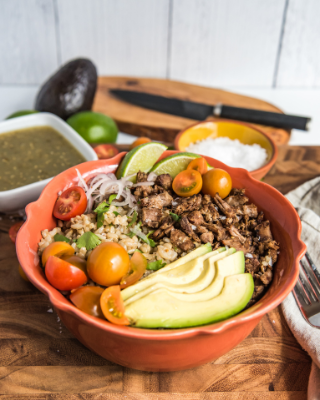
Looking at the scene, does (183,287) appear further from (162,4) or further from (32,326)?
(162,4)

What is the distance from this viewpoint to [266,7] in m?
5.80

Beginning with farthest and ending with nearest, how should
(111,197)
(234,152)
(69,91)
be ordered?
(69,91), (234,152), (111,197)

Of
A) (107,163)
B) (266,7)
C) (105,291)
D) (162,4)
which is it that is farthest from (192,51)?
(105,291)

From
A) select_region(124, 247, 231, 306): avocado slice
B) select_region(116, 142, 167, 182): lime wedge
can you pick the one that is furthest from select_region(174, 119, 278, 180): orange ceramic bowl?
select_region(124, 247, 231, 306): avocado slice

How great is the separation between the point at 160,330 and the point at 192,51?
5.42 m

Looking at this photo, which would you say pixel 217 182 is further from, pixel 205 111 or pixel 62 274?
pixel 205 111

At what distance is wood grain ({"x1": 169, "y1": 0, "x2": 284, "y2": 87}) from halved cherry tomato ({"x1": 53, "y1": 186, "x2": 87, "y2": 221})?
173 inches

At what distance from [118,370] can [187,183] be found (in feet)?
3.82

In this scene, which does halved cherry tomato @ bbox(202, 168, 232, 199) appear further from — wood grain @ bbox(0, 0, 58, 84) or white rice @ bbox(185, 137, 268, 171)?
wood grain @ bbox(0, 0, 58, 84)

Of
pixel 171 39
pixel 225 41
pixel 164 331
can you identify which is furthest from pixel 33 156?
pixel 225 41

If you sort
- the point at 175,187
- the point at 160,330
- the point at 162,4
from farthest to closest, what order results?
the point at 162,4 < the point at 175,187 < the point at 160,330

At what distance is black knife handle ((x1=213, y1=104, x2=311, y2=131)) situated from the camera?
4.33m

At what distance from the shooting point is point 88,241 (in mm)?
2158

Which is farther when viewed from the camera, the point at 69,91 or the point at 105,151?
the point at 69,91
